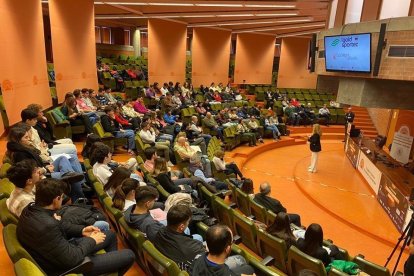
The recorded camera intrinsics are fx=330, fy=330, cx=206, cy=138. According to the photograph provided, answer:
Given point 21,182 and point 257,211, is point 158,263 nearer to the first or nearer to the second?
point 21,182

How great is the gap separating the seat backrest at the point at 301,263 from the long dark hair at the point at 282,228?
0.34m

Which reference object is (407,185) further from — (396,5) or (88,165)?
(88,165)

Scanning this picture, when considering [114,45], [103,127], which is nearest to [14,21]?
[103,127]

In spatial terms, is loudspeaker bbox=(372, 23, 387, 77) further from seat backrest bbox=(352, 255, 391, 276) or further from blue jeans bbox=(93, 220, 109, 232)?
blue jeans bbox=(93, 220, 109, 232)

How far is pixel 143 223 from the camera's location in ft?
9.07

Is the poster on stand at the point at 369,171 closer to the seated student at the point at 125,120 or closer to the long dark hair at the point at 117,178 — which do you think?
the seated student at the point at 125,120

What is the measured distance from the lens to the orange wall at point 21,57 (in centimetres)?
599

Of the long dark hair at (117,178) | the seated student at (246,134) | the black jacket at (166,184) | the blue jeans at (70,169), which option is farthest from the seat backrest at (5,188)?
the seated student at (246,134)

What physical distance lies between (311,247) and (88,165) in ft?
9.59

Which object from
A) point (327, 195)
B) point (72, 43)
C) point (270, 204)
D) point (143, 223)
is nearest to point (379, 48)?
point (327, 195)

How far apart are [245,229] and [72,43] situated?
7586 millimetres

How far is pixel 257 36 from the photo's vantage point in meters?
19.0

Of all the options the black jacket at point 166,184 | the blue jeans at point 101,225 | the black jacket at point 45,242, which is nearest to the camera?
the black jacket at point 45,242

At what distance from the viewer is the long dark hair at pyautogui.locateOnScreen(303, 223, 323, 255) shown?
3.22m
